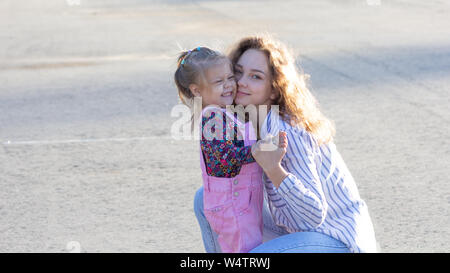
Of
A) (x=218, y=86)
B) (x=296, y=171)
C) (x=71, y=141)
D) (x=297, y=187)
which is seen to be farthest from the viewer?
(x=71, y=141)

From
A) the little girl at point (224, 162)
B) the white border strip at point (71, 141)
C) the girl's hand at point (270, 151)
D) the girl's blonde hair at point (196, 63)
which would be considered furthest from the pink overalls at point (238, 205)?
the white border strip at point (71, 141)

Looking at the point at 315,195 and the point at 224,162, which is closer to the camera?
the point at 315,195

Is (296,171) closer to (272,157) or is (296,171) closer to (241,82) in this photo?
(272,157)

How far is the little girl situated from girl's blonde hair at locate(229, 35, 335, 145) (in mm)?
159

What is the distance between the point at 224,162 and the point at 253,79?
41cm

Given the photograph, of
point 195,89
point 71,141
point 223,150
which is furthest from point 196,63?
point 71,141

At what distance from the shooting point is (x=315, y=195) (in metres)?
2.63

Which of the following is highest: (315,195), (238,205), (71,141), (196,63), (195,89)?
(196,63)

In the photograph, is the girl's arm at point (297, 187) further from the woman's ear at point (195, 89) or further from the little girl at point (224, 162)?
the woman's ear at point (195, 89)

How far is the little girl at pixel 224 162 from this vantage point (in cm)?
276

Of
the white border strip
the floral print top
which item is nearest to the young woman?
the floral print top

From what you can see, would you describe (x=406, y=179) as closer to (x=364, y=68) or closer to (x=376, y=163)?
(x=376, y=163)

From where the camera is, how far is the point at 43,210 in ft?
14.3

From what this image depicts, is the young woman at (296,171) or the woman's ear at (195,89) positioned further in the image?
the woman's ear at (195,89)
